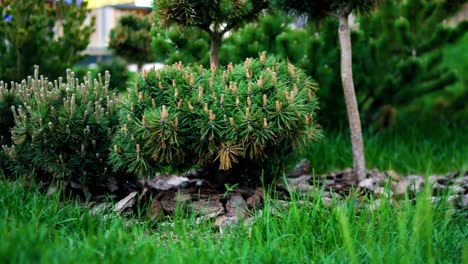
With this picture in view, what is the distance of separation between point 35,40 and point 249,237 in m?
4.19

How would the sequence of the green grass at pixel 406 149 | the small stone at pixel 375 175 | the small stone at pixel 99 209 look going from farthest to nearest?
the green grass at pixel 406 149 → the small stone at pixel 375 175 → the small stone at pixel 99 209

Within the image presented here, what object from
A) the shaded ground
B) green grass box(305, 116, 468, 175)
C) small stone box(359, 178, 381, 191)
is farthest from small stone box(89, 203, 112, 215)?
green grass box(305, 116, 468, 175)

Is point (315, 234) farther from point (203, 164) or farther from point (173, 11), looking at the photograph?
point (173, 11)

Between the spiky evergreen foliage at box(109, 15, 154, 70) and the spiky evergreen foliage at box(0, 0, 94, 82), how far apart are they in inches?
63.5

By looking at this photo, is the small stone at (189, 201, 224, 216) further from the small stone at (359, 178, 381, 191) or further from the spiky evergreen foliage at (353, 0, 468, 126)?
the spiky evergreen foliage at (353, 0, 468, 126)

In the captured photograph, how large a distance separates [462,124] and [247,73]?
4.03 m

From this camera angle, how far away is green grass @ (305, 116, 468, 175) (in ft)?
19.3

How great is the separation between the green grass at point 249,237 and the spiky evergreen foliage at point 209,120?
475mm

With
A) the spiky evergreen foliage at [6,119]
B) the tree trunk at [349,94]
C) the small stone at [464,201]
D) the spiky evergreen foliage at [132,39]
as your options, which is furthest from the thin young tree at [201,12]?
the spiky evergreen foliage at [132,39]

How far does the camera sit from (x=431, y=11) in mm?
6750

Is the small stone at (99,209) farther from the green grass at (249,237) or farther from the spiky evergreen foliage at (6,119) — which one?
the spiky evergreen foliage at (6,119)

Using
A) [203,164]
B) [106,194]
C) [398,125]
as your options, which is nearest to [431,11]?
[398,125]

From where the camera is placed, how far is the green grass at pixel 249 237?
106 inches

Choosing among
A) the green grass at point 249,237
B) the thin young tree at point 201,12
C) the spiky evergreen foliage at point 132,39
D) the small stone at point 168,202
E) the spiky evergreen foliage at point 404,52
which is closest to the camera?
the green grass at point 249,237
